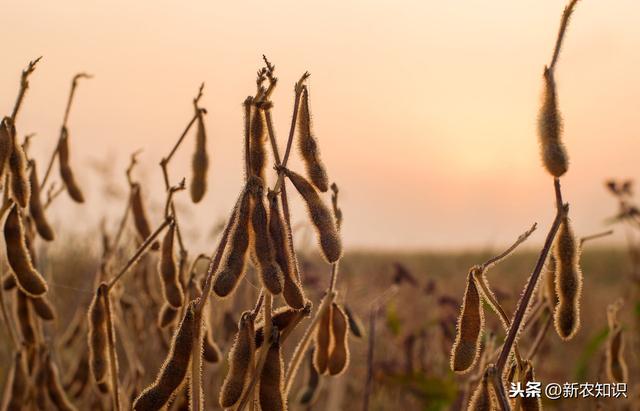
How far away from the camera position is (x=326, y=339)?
206 centimetres

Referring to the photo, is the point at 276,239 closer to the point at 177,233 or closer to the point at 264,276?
the point at 264,276

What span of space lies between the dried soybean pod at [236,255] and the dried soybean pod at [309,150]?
0.22 m

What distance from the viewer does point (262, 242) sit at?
1.58 metres

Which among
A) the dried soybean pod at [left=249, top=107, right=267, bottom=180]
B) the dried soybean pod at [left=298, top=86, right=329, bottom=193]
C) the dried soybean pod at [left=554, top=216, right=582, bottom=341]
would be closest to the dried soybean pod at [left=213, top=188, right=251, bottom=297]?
the dried soybean pod at [left=249, top=107, right=267, bottom=180]

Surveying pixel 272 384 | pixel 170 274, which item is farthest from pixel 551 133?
pixel 170 274

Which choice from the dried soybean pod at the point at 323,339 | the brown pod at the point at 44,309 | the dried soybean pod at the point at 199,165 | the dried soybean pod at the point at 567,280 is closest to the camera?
the dried soybean pod at the point at 567,280

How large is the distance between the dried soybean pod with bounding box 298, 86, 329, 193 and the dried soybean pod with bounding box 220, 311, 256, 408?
1.07 ft

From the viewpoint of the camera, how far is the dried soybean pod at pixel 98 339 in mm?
Answer: 2029

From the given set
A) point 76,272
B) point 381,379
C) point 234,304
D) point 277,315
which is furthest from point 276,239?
point 76,272

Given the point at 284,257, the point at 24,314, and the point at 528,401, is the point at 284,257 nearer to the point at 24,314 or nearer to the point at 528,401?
the point at 528,401

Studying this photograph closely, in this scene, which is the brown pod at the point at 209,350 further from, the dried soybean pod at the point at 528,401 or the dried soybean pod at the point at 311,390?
the dried soybean pod at the point at 528,401

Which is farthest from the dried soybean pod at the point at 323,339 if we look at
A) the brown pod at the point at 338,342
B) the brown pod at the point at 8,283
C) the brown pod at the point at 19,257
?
the brown pod at the point at 8,283

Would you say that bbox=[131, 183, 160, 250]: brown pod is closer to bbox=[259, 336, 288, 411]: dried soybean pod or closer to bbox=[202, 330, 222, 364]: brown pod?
bbox=[202, 330, 222, 364]: brown pod

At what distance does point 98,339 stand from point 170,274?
229mm
